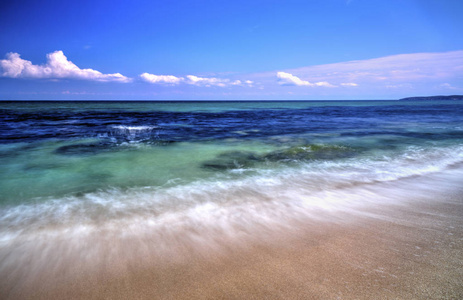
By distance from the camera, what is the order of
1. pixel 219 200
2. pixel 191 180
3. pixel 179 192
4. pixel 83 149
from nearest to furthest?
pixel 219 200, pixel 179 192, pixel 191 180, pixel 83 149

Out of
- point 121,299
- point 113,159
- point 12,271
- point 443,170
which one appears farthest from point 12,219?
point 443,170

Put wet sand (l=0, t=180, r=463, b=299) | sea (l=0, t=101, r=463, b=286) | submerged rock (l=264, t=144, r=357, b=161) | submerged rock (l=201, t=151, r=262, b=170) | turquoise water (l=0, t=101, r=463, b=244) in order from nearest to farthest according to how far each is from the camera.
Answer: wet sand (l=0, t=180, r=463, b=299) → sea (l=0, t=101, r=463, b=286) → turquoise water (l=0, t=101, r=463, b=244) → submerged rock (l=201, t=151, r=262, b=170) → submerged rock (l=264, t=144, r=357, b=161)

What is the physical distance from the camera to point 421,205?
429cm

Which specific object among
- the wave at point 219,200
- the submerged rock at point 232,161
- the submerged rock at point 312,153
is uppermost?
the submerged rock at point 312,153

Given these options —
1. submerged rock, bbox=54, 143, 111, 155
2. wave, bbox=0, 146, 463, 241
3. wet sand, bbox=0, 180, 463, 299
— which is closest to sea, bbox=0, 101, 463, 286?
wave, bbox=0, 146, 463, 241

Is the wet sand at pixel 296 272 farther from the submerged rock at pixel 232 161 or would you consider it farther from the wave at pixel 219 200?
the submerged rock at pixel 232 161

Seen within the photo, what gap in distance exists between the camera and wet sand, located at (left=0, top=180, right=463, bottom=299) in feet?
7.60

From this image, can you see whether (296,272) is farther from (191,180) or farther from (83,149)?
(83,149)

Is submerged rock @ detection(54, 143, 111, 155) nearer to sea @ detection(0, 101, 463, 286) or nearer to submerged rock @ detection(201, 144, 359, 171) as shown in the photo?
sea @ detection(0, 101, 463, 286)

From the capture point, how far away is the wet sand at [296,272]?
2.32 metres

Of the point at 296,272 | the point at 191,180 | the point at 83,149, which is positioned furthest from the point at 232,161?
the point at 83,149

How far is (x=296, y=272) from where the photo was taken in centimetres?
257

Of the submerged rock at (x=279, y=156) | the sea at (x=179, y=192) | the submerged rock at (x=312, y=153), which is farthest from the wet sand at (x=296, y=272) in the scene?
the submerged rock at (x=312, y=153)

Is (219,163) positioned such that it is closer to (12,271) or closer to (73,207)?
(73,207)
